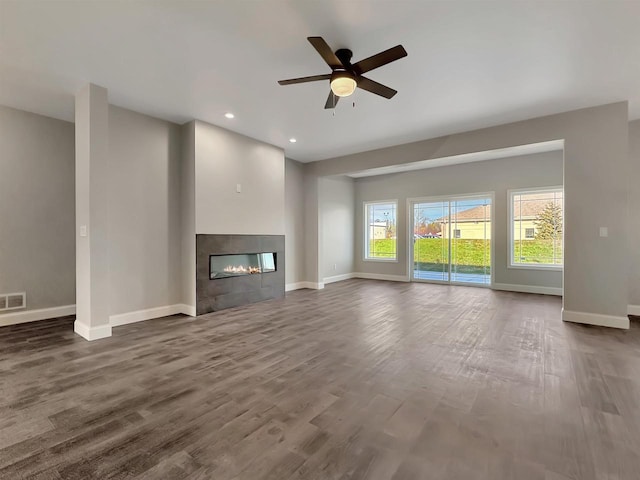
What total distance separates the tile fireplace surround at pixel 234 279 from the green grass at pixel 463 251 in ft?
11.9

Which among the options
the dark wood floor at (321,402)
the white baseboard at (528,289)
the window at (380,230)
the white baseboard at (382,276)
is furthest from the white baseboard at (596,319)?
the window at (380,230)

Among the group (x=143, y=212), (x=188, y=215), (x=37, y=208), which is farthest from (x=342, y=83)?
(x=37, y=208)

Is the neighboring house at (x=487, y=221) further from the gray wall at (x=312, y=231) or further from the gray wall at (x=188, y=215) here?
the gray wall at (x=188, y=215)

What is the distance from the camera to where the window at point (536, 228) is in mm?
6227

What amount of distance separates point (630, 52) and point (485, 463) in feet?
13.0

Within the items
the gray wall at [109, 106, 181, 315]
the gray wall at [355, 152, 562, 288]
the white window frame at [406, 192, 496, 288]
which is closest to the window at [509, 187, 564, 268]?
the gray wall at [355, 152, 562, 288]

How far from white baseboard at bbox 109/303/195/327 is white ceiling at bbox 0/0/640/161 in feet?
9.51

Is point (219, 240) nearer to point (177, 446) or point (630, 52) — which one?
point (177, 446)

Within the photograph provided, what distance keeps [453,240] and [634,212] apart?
328 cm

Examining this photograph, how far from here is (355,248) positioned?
29.2 feet

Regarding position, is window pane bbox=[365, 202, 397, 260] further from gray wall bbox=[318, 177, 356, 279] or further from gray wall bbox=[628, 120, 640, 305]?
gray wall bbox=[628, 120, 640, 305]

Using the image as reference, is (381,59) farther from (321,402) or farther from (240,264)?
(240,264)

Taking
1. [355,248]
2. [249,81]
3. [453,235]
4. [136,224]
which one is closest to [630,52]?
[249,81]

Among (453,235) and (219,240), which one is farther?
(453,235)
